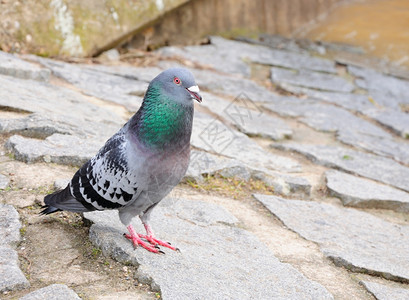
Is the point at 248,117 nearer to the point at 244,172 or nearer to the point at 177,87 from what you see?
the point at 244,172

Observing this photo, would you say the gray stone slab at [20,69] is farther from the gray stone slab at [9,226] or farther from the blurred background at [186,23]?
the gray stone slab at [9,226]

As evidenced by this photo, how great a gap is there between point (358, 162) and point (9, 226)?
9.42ft

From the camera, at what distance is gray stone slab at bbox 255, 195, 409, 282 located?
290 centimetres

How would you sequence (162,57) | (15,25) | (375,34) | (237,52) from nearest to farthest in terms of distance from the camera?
(15,25), (162,57), (237,52), (375,34)

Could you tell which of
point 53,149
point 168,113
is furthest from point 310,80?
point 168,113

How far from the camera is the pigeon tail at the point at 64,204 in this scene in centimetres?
256

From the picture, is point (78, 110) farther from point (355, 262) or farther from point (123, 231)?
point (355, 262)

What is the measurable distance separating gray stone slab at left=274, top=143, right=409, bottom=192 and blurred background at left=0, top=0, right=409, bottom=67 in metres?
2.29

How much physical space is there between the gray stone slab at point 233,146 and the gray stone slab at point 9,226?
1.63m

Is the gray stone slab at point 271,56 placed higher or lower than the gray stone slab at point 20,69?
lower

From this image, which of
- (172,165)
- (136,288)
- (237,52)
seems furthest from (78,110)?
(237,52)

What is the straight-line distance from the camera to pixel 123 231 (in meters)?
2.76

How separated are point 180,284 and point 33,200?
960 millimetres

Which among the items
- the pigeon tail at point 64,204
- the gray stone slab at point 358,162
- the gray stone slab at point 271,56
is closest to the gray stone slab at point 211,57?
the gray stone slab at point 271,56
